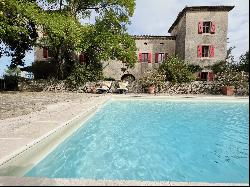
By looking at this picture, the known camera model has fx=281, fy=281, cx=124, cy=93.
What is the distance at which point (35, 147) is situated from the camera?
4.69 m

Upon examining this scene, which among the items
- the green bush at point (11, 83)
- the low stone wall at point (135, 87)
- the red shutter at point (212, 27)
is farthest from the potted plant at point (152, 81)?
the green bush at point (11, 83)

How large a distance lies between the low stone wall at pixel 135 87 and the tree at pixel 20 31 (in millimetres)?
3105

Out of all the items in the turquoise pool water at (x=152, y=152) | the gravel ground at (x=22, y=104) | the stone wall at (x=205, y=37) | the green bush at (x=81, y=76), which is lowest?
the turquoise pool water at (x=152, y=152)

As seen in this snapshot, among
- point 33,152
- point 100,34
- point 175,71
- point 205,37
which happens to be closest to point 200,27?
point 205,37

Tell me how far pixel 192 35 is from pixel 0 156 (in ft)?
92.9

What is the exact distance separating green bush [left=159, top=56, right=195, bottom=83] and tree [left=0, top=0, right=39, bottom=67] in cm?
1101

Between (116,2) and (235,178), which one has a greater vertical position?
(116,2)

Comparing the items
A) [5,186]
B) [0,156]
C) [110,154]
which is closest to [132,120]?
[110,154]

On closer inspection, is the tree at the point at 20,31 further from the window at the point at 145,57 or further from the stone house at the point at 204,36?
the window at the point at 145,57

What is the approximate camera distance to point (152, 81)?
76.4ft

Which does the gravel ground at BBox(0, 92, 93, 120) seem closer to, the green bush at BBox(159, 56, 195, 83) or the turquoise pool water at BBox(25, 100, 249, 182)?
the turquoise pool water at BBox(25, 100, 249, 182)

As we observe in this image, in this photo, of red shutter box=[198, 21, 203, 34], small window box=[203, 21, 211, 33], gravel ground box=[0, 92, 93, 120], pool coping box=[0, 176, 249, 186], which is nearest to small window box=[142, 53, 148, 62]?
red shutter box=[198, 21, 203, 34]

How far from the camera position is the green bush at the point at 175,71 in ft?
77.0

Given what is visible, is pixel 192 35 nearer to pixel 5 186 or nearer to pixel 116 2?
pixel 116 2
